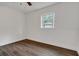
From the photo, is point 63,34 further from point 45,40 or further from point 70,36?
point 45,40

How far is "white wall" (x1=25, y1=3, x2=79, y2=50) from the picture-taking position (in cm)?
291

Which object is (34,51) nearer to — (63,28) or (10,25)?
(63,28)

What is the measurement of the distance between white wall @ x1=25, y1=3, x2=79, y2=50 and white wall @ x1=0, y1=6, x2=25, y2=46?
1209 mm

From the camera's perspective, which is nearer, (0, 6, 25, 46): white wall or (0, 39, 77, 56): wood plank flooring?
(0, 39, 77, 56): wood plank flooring

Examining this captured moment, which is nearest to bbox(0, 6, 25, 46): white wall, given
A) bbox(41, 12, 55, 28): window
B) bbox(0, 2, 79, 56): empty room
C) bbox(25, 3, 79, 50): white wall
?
bbox(0, 2, 79, 56): empty room

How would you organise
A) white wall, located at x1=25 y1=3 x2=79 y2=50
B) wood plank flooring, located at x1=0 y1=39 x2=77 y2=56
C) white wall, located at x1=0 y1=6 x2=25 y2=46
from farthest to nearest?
1. white wall, located at x1=0 y1=6 x2=25 y2=46
2. white wall, located at x1=25 y1=3 x2=79 y2=50
3. wood plank flooring, located at x1=0 y1=39 x2=77 y2=56

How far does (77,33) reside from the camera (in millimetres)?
2865

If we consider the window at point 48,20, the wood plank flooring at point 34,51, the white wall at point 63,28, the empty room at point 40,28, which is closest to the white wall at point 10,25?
the empty room at point 40,28

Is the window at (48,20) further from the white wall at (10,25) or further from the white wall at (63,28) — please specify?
the white wall at (10,25)

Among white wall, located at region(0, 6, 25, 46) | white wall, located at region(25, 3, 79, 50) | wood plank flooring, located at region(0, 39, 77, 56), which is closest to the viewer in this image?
wood plank flooring, located at region(0, 39, 77, 56)

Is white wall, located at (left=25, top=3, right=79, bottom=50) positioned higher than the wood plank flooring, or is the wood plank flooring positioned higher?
white wall, located at (left=25, top=3, right=79, bottom=50)

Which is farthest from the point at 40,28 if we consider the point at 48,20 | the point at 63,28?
the point at 63,28

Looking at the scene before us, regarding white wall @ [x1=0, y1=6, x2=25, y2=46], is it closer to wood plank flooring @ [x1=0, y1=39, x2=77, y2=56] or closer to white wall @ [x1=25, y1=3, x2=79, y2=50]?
wood plank flooring @ [x1=0, y1=39, x2=77, y2=56]

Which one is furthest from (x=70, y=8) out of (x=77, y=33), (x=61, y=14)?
(x=77, y=33)
